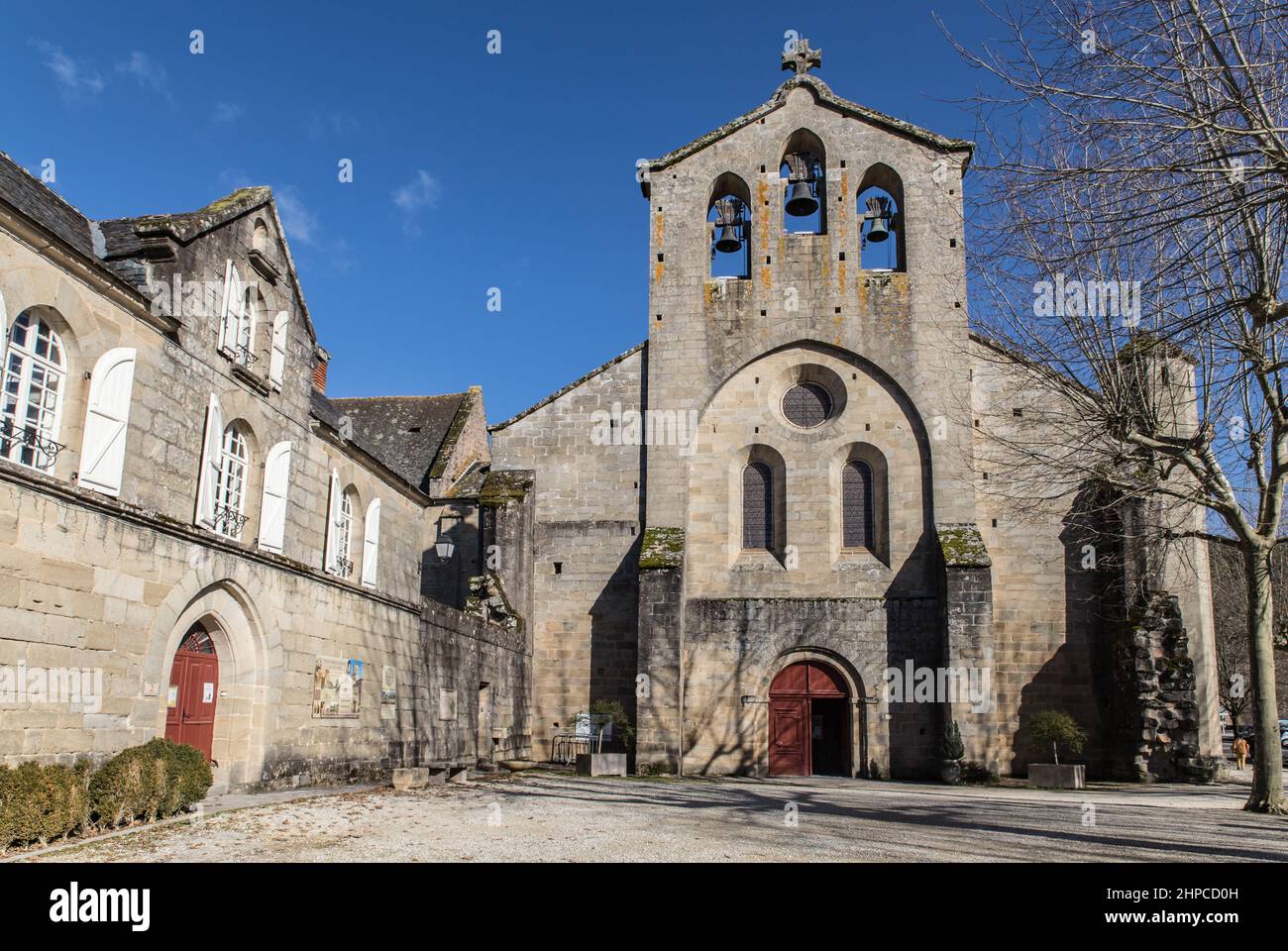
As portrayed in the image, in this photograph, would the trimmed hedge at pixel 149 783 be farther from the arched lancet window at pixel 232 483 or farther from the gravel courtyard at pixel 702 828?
the arched lancet window at pixel 232 483

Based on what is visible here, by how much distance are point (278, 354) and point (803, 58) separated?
15.6m

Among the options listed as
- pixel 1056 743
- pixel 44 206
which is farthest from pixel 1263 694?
pixel 44 206

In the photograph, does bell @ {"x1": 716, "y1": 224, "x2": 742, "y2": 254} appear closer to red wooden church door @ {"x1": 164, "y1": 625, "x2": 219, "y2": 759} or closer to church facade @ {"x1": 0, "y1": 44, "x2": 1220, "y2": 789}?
church facade @ {"x1": 0, "y1": 44, "x2": 1220, "y2": 789}

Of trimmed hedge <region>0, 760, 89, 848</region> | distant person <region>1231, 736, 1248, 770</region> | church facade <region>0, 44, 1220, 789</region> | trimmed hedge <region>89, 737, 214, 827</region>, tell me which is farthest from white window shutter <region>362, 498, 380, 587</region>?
distant person <region>1231, 736, 1248, 770</region>

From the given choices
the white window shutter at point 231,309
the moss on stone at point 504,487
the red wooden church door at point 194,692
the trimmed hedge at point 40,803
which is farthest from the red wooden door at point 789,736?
the trimmed hedge at point 40,803

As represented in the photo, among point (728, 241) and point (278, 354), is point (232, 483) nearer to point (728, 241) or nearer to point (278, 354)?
point (278, 354)

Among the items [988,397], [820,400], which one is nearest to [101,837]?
[820,400]

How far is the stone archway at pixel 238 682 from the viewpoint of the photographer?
12938 millimetres

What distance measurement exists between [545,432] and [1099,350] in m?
13.3

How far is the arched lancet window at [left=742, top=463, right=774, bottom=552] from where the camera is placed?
2314 cm

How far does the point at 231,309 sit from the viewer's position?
13.6 m

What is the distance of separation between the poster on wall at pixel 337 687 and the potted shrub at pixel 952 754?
11.3 meters

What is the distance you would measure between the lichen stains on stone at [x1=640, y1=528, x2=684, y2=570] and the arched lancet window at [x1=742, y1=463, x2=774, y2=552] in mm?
1743

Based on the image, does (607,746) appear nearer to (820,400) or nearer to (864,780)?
(864,780)
